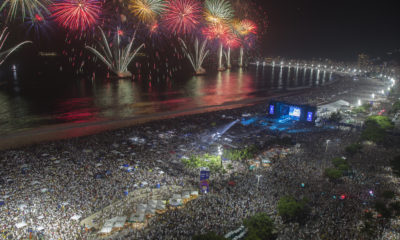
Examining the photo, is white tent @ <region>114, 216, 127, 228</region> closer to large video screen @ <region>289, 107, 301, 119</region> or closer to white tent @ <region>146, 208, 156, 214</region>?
white tent @ <region>146, 208, 156, 214</region>

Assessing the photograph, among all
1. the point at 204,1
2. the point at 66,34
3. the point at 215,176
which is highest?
the point at 204,1

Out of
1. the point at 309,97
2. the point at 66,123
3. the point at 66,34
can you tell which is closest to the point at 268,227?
the point at 66,123

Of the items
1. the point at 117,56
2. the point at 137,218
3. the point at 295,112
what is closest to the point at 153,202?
the point at 137,218

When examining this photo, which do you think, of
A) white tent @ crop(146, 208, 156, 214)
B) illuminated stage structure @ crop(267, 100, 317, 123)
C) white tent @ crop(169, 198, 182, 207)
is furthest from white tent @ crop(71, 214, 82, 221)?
illuminated stage structure @ crop(267, 100, 317, 123)

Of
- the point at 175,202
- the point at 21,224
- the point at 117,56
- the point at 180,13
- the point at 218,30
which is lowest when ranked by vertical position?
the point at 175,202

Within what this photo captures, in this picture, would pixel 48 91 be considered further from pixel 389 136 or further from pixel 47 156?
pixel 389 136

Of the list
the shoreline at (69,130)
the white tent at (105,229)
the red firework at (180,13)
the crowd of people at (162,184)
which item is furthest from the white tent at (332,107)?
the white tent at (105,229)

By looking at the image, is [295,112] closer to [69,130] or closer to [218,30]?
[69,130]
